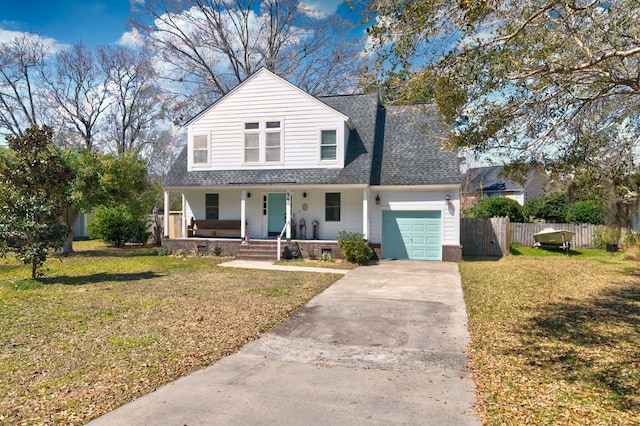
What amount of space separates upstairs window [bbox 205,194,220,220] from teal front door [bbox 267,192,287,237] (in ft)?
8.55

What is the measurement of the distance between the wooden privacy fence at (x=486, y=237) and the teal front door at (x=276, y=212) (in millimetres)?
8107

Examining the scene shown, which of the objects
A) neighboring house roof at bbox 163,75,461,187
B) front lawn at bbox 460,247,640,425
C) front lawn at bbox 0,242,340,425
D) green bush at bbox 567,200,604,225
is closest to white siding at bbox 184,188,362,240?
neighboring house roof at bbox 163,75,461,187

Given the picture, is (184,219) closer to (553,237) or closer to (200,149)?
(200,149)

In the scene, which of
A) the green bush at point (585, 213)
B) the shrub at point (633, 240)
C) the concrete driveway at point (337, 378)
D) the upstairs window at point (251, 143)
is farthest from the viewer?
the green bush at point (585, 213)

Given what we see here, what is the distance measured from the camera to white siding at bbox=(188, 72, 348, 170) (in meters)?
17.3

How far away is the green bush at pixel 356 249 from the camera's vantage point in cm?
1506

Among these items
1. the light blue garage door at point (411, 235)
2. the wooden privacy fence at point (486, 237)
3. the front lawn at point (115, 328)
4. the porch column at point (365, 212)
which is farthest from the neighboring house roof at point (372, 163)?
the front lawn at point (115, 328)

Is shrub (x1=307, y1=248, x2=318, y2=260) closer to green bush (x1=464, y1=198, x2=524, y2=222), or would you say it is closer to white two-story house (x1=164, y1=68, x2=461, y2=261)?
white two-story house (x1=164, y1=68, x2=461, y2=261)

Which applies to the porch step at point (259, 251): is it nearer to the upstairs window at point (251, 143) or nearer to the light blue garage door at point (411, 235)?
the upstairs window at point (251, 143)

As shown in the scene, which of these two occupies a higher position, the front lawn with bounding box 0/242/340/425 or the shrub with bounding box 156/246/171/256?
the shrub with bounding box 156/246/171/256

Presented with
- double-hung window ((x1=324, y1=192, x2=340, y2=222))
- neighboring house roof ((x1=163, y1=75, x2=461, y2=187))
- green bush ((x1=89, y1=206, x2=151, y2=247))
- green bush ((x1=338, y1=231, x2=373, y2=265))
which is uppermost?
neighboring house roof ((x1=163, y1=75, x2=461, y2=187))

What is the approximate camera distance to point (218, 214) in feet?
63.1

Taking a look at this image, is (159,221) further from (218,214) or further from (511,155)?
(511,155)

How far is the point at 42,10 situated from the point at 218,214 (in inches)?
414
